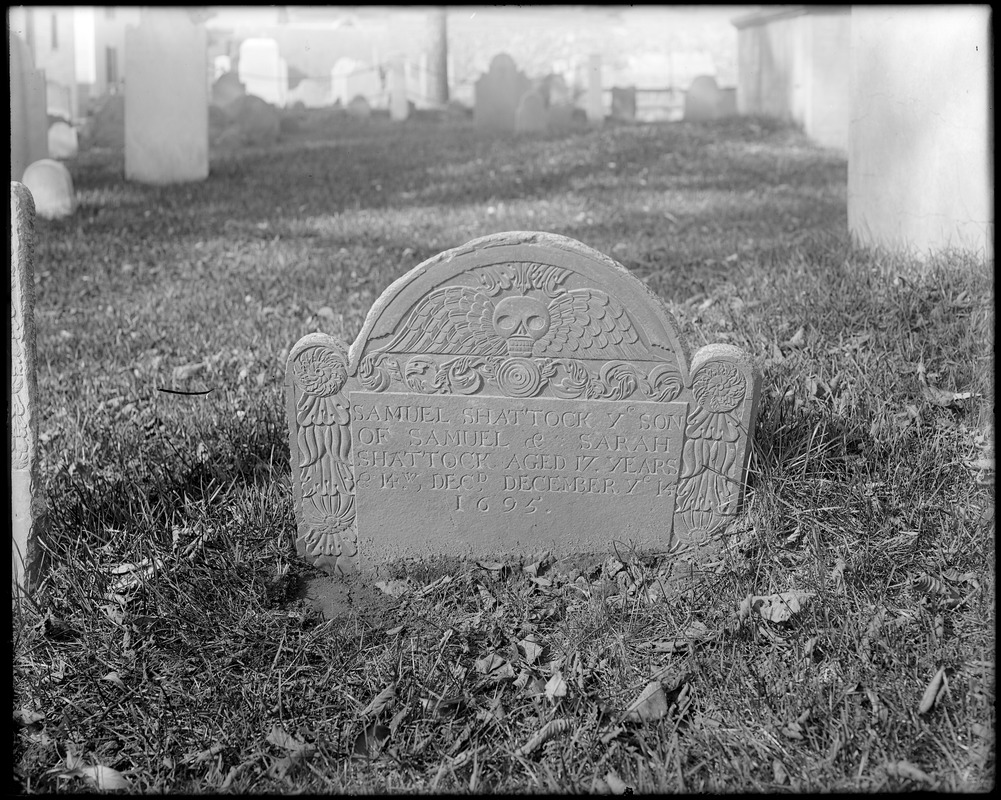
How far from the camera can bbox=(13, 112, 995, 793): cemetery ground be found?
2428 mm

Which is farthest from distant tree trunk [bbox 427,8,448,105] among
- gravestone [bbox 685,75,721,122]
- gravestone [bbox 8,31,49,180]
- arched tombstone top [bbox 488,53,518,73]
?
gravestone [bbox 8,31,49,180]

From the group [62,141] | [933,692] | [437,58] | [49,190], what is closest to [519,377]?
[933,692]

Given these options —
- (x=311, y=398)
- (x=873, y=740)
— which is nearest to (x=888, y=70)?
(x=311, y=398)

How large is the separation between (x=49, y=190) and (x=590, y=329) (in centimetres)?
698

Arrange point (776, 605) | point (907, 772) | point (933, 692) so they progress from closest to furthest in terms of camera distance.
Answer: point (907, 772) → point (933, 692) → point (776, 605)

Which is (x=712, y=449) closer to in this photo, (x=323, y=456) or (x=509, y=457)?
(x=509, y=457)

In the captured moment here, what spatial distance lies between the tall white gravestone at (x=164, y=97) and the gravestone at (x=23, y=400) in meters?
8.23

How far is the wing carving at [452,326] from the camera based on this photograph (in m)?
3.15

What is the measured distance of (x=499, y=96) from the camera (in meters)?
17.6

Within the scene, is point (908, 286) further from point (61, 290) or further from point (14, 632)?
point (61, 290)

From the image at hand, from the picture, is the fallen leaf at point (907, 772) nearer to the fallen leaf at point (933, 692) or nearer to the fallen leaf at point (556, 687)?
the fallen leaf at point (933, 692)

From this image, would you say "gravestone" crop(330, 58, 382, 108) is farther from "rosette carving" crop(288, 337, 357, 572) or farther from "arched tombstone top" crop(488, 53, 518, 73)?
"rosette carving" crop(288, 337, 357, 572)

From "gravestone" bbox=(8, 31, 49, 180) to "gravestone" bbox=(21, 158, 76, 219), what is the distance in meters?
0.21

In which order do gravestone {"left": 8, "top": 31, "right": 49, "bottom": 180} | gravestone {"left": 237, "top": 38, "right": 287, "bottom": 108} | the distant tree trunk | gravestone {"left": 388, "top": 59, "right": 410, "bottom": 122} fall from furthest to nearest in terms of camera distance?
gravestone {"left": 237, "top": 38, "right": 287, "bottom": 108}, the distant tree trunk, gravestone {"left": 388, "top": 59, "right": 410, "bottom": 122}, gravestone {"left": 8, "top": 31, "right": 49, "bottom": 180}
